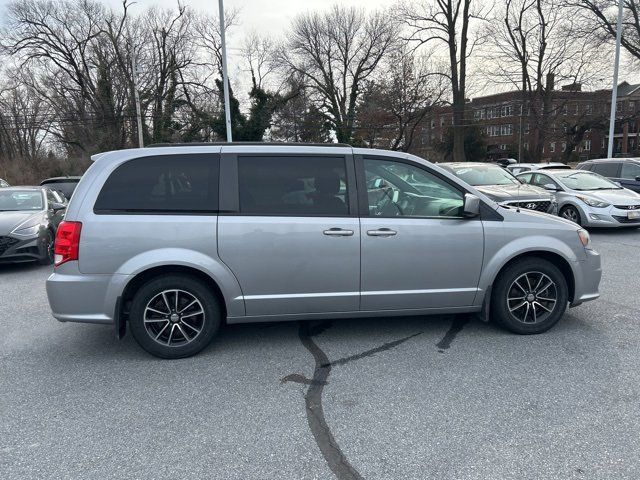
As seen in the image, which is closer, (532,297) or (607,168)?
(532,297)

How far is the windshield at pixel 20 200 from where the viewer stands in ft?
28.9

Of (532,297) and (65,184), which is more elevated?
(65,184)

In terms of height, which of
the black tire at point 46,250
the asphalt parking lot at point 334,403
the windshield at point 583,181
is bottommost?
the asphalt parking lot at point 334,403

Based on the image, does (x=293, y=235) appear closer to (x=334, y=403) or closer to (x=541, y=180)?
(x=334, y=403)

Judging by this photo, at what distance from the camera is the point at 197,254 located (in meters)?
3.89

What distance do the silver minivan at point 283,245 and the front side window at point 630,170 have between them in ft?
35.2

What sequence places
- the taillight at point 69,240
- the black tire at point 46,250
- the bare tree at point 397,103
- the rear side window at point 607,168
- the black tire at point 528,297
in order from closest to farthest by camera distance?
the taillight at point 69,240, the black tire at point 528,297, the black tire at point 46,250, the rear side window at point 607,168, the bare tree at point 397,103

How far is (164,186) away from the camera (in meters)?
3.97

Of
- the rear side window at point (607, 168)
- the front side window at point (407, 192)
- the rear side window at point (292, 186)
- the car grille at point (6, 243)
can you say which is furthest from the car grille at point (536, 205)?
the car grille at point (6, 243)

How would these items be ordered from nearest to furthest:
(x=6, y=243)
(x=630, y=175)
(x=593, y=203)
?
(x=6, y=243) < (x=593, y=203) < (x=630, y=175)

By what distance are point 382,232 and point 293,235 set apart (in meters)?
0.81

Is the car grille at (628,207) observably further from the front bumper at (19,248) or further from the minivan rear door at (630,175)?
the front bumper at (19,248)

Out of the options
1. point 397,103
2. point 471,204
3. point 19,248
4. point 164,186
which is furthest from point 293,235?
point 397,103

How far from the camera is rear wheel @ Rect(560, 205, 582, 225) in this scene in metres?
10.7
